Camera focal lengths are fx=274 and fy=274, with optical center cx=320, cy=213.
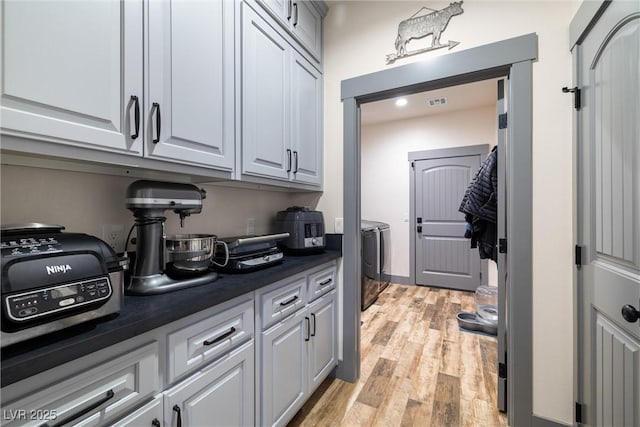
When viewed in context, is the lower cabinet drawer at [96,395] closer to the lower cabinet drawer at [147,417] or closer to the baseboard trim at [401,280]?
the lower cabinet drawer at [147,417]

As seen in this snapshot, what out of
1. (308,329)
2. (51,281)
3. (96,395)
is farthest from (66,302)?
(308,329)

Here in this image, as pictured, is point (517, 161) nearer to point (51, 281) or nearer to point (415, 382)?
point (415, 382)

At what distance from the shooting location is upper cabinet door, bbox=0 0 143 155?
71 centimetres

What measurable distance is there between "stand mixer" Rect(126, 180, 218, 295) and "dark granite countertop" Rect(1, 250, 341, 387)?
0.13ft

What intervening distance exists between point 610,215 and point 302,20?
77.5 inches

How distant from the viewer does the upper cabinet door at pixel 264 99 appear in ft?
4.63

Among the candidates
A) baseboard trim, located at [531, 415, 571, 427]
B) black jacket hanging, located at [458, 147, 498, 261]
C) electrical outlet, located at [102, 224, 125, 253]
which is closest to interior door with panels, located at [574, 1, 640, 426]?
baseboard trim, located at [531, 415, 571, 427]

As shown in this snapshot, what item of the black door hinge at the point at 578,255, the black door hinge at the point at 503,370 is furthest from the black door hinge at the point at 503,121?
the black door hinge at the point at 503,370

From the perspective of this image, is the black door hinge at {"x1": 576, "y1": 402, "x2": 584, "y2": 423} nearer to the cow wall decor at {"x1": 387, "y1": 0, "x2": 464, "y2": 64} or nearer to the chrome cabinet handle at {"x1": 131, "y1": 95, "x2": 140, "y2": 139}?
the cow wall decor at {"x1": 387, "y1": 0, "x2": 464, "y2": 64}

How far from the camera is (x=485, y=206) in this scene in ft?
6.11

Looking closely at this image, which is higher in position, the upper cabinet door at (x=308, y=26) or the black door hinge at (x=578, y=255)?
the upper cabinet door at (x=308, y=26)

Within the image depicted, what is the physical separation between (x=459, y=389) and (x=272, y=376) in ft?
4.50

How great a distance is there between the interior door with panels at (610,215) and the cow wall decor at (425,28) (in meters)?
0.68

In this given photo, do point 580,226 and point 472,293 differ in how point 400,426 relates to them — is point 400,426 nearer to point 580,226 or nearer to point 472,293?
point 580,226
